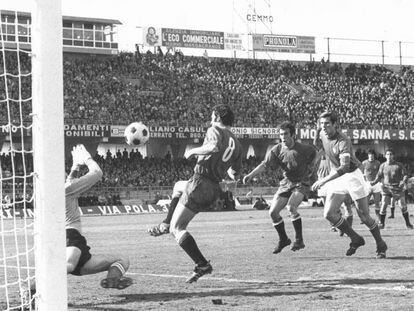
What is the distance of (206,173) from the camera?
31.0 feet

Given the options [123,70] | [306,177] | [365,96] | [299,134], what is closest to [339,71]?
[365,96]

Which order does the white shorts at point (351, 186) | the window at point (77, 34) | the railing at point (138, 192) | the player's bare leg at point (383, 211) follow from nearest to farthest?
the white shorts at point (351, 186) → the player's bare leg at point (383, 211) → the railing at point (138, 192) → the window at point (77, 34)

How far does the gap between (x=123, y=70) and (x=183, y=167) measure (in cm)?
941

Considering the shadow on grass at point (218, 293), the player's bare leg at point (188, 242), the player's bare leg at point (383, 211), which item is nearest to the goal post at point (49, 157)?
the shadow on grass at point (218, 293)

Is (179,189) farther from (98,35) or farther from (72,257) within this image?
(98,35)

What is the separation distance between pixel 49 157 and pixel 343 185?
7.49 m

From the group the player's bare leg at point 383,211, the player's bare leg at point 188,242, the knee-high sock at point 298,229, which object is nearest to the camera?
the player's bare leg at point 188,242

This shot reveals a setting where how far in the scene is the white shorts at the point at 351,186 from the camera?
1181 centimetres

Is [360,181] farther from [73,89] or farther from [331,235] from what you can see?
[73,89]

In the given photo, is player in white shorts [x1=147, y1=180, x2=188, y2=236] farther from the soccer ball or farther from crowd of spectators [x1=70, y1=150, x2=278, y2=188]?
crowd of spectators [x1=70, y1=150, x2=278, y2=188]

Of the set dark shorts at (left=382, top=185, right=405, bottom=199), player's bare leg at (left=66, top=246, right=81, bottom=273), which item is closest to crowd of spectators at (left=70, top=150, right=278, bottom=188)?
dark shorts at (left=382, top=185, right=405, bottom=199)

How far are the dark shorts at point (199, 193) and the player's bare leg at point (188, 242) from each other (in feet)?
0.27

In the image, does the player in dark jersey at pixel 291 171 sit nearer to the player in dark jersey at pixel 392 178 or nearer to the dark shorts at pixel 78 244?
the dark shorts at pixel 78 244

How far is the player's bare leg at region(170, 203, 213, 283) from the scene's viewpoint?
30.1 feet
